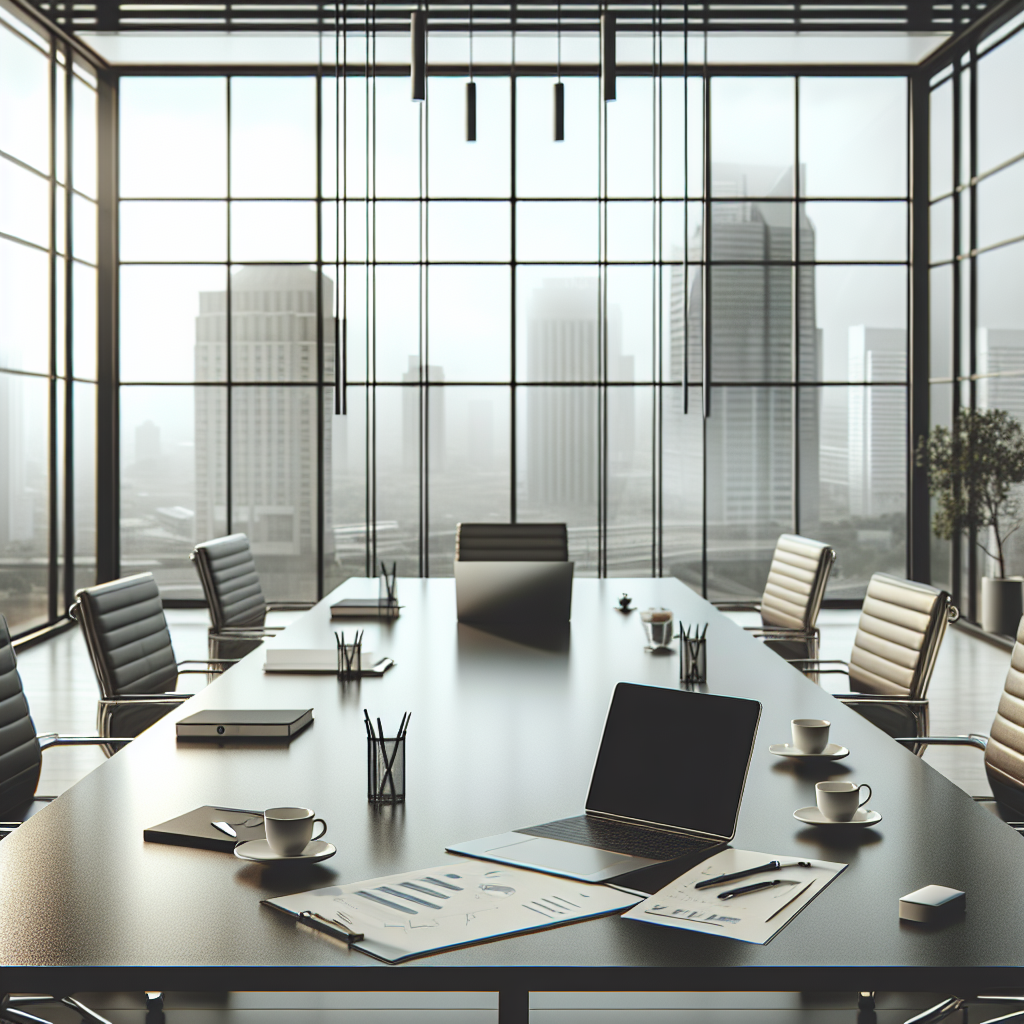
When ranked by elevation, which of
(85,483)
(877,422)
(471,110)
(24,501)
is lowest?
(24,501)

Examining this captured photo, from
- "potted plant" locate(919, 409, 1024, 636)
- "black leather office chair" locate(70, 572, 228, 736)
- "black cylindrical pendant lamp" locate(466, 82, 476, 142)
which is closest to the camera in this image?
"black leather office chair" locate(70, 572, 228, 736)

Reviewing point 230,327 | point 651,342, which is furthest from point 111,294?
point 651,342

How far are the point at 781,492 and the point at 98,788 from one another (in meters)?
8.01

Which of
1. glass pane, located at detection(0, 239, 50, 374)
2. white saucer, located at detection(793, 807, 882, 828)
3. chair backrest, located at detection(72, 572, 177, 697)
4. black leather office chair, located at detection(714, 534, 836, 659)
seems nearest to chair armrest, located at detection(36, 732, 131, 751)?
chair backrest, located at detection(72, 572, 177, 697)

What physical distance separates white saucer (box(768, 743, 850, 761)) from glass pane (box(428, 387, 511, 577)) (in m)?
7.06

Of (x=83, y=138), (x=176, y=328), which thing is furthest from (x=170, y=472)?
(x=83, y=138)

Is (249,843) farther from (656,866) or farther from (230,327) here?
(230,327)

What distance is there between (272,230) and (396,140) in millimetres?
1283

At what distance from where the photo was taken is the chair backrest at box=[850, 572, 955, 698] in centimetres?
320

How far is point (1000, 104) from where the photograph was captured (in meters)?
7.92

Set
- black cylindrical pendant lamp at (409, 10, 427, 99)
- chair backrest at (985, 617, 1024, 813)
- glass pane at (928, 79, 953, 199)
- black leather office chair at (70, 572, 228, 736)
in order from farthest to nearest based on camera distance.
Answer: glass pane at (928, 79, 953, 199), black cylindrical pendant lamp at (409, 10, 427, 99), black leather office chair at (70, 572, 228, 736), chair backrest at (985, 617, 1024, 813)

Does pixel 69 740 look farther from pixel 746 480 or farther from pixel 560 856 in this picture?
pixel 746 480

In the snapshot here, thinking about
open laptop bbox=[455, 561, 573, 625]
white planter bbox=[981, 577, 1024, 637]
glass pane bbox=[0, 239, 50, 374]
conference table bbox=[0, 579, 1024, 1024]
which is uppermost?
glass pane bbox=[0, 239, 50, 374]

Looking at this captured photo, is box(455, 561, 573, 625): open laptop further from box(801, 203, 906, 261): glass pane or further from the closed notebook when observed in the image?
box(801, 203, 906, 261): glass pane
